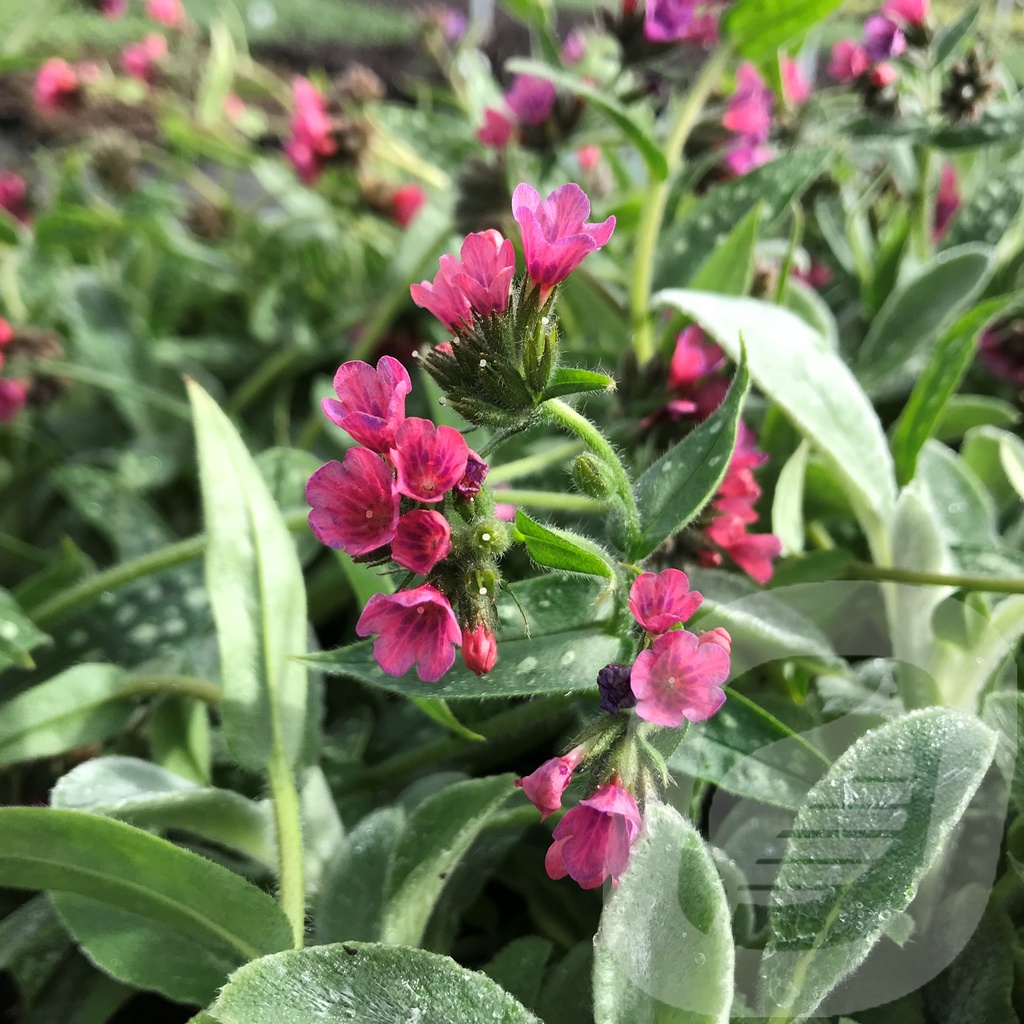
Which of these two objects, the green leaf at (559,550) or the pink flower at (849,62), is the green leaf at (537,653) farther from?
the pink flower at (849,62)

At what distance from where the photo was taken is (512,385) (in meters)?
0.28

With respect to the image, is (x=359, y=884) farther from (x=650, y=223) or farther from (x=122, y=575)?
(x=650, y=223)

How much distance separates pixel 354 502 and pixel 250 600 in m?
0.12

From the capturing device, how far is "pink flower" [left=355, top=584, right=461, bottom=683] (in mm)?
247

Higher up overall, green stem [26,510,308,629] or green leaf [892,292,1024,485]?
green leaf [892,292,1024,485]

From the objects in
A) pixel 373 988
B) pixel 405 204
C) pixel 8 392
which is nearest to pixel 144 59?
pixel 405 204

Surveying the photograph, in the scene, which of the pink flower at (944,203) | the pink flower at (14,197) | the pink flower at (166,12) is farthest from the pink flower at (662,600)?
the pink flower at (166,12)

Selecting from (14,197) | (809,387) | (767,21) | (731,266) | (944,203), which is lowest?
(809,387)

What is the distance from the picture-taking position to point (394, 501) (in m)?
0.25

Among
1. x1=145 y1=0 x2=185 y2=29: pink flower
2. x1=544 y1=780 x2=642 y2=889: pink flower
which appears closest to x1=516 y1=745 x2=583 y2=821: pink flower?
x1=544 y1=780 x2=642 y2=889: pink flower

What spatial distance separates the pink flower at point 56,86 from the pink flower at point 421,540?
3.24 ft

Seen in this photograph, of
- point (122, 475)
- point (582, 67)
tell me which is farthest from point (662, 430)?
point (582, 67)

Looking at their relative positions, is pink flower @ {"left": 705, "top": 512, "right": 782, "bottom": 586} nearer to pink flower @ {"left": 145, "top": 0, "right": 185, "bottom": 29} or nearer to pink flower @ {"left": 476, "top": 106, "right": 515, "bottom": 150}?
pink flower @ {"left": 476, "top": 106, "right": 515, "bottom": 150}

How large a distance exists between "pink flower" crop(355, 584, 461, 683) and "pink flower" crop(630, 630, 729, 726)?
0.05 metres
